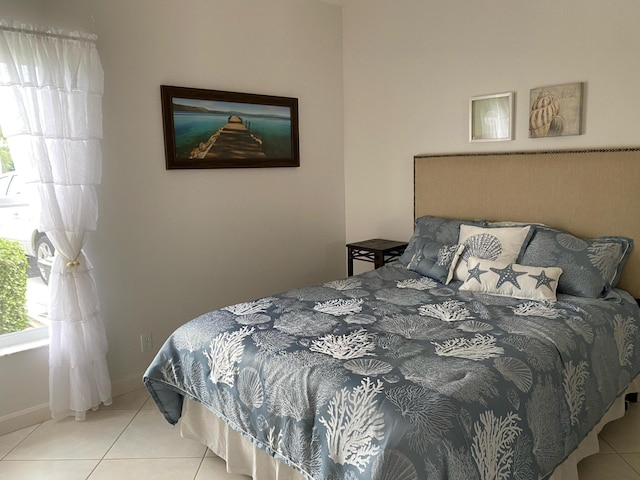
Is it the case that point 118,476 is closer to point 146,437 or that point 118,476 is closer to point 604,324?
point 146,437

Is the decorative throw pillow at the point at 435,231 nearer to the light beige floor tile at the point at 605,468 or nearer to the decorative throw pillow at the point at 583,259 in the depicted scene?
the decorative throw pillow at the point at 583,259

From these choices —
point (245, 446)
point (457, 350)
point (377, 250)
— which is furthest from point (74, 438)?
point (377, 250)

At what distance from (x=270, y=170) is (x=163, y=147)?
90 cm

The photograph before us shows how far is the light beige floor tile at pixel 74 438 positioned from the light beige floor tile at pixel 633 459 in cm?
256

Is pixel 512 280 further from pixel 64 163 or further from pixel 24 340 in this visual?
pixel 24 340

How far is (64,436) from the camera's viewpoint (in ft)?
9.01

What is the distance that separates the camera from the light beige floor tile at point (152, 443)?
255cm

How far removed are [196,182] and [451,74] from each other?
197 centimetres

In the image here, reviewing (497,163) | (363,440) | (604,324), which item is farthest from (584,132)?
(363,440)

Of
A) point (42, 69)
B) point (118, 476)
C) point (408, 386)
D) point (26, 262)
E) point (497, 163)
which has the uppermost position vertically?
point (42, 69)

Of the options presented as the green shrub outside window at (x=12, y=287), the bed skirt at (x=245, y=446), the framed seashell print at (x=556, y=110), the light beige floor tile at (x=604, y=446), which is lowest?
the light beige floor tile at (x=604, y=446)

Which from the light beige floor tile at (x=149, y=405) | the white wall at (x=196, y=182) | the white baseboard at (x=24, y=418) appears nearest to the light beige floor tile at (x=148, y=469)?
the light beige floor tile at (x=149, y=405)

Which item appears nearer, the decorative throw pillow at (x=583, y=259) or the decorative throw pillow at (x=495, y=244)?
the decorative throw pillow at (x=583, y=259)

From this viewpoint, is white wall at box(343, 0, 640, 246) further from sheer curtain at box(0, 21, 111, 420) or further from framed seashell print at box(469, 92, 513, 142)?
sheer curtain at box(0, 21, 111, 420)
